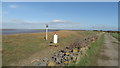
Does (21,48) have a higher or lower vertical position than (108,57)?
higher

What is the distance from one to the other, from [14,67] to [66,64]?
139 inches

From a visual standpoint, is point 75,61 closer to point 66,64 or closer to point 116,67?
point 66,64

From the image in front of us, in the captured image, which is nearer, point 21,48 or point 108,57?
point 108,57

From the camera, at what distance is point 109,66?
6.43 metres

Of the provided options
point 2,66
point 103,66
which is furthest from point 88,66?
point 2,66

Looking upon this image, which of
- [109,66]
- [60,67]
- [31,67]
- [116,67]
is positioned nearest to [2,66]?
[31,67]

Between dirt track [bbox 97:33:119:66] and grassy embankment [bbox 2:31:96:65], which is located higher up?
grassy embankment [bbox 2:31:96:65]

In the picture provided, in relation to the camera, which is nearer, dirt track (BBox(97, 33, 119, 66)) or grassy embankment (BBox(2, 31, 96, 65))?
dirt track (BBox(97, 33, 119, 66))

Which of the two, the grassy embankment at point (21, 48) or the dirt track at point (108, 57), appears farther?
the grassy embankment at point (21, 48)

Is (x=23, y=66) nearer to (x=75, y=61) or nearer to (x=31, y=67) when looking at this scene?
(x=31, y=67)

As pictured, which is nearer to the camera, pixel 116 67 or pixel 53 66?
pixel 53 66

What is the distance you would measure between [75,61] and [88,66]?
90 centimetres

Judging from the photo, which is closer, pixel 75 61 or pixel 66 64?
pixel 66 64

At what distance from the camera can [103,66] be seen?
6.34 meters
